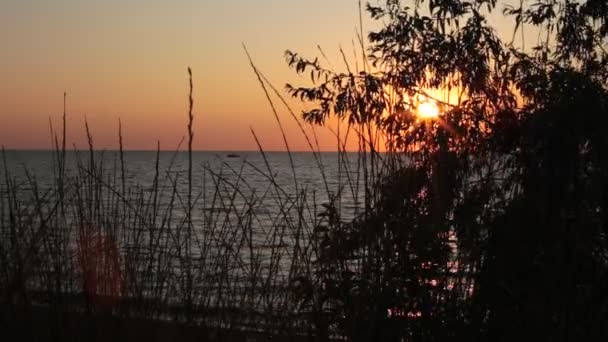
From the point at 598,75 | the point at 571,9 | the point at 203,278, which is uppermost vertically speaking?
the point at 571,9

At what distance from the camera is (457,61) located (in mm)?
4520

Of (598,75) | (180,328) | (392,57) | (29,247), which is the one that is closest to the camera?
(180,328)

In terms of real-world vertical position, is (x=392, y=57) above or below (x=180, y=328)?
above

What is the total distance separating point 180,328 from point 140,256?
0.46 metres

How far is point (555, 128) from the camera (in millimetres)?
3580

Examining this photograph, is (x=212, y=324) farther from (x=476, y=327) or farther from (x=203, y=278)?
(x=476, y=327)

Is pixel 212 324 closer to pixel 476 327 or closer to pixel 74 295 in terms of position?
pixel 74 295

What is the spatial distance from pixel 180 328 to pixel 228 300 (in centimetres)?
26

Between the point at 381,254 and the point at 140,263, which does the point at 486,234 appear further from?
the point at 140,263

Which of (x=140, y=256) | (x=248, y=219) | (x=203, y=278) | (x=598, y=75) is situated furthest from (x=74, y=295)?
(x=598, y=75)

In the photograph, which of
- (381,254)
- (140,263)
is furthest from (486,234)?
(140,263)

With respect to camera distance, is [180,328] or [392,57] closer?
[180,328]

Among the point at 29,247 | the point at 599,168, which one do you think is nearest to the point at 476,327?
the point at 599,168

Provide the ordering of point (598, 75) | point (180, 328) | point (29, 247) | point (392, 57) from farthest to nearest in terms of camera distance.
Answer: point (392, 57) → point (598, 75) → point (29, 247) → point (180, 328)
